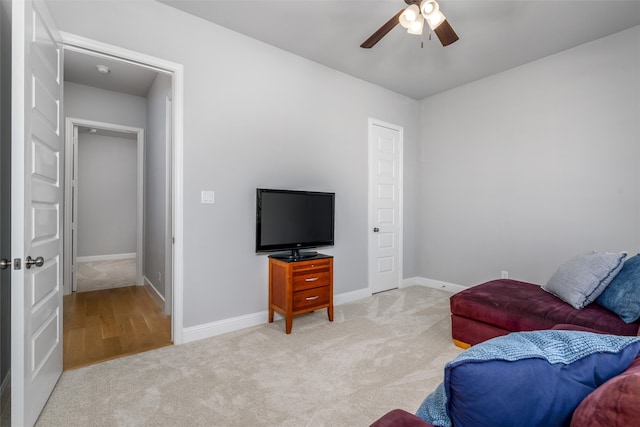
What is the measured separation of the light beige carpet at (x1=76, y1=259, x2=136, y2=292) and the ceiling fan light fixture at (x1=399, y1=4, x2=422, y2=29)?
4.91m

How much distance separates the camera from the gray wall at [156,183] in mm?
3663

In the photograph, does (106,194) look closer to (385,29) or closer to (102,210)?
(102,210)

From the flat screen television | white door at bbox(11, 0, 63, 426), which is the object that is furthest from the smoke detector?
the flat screen television

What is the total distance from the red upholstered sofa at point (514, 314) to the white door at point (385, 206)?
5.27 feet

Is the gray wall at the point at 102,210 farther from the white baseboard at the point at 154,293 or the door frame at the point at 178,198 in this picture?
the door frame at the point at 178,198

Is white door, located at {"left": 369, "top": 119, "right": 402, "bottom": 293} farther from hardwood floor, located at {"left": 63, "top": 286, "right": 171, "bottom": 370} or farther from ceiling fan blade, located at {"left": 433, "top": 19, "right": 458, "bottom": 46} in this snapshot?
hardwood floor, located at {"left": 63, "top": 286, "right": 171, "bottom": 370}

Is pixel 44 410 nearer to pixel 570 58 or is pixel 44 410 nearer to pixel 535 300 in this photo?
pixel 535 300

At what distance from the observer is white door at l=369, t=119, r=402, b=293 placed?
4.29 meters

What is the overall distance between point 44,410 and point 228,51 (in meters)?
3.03

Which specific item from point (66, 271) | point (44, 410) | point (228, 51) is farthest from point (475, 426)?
point (66, 271)

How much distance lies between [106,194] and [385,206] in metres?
5.91

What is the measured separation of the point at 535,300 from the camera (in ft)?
8.07

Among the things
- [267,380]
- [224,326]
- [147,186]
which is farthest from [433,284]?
[147,186]

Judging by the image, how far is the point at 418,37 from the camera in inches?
124
